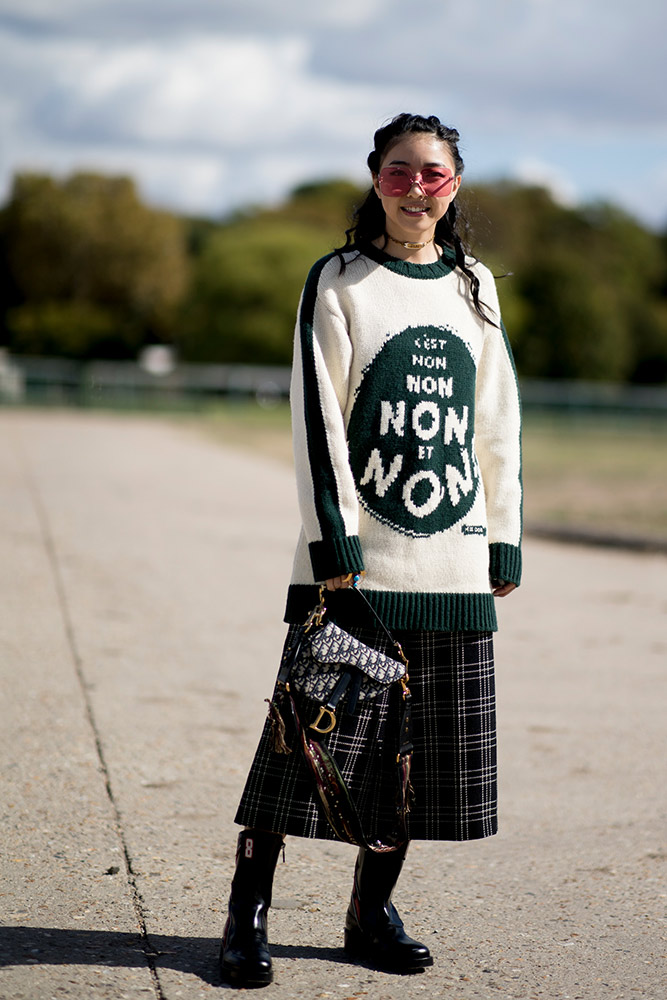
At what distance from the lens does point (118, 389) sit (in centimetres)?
3812

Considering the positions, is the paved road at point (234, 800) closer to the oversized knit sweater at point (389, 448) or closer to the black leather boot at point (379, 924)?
the black leather boot at point (379, 924)

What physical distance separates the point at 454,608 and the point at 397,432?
1.33 feet

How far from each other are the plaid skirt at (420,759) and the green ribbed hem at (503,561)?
0.49ft

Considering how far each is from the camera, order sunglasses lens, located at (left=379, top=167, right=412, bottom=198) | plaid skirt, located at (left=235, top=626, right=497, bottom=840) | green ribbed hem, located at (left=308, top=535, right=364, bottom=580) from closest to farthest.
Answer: green ribbed hem, located at (left=308, top=535, right=364, bottom=580), plaid skirt, located at (left=235, top=626, right=497, bottom=840), sunglasses lens, located at (left=379, top=167, right=412, bottom=198)

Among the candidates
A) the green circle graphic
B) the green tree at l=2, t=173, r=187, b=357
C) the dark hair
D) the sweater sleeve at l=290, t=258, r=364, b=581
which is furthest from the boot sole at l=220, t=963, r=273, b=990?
the green tree at l=2, t=173, r=187, b=357

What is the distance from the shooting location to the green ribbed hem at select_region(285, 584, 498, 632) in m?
2.88

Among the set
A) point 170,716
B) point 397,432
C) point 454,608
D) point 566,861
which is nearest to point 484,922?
point 566,861

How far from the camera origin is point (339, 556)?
2.79 m

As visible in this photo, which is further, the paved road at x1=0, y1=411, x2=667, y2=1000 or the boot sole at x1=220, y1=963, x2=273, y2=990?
the paved road at x1=0, y1=411, x2=667, y2=1000

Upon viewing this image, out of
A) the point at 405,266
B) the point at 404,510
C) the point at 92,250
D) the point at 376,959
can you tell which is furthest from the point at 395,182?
the point at 92,250

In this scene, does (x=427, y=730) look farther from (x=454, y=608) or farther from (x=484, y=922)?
(x=484, y=922)

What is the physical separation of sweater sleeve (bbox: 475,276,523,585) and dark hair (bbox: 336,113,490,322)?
11 centimetres

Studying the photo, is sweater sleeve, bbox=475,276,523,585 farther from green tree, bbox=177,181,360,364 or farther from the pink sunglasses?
green tree, bbox=177,181,360,364

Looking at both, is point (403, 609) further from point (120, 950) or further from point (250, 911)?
point (120, 950)
